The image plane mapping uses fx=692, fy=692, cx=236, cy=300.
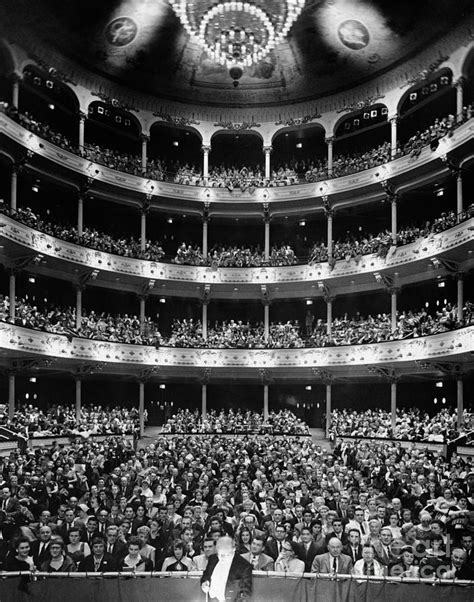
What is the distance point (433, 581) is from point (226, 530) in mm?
3880

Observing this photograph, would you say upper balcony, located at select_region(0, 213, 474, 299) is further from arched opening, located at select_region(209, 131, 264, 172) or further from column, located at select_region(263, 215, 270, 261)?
arched opening, located at select_region(209, 131, 264, 172)

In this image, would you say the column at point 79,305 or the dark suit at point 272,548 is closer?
the dark suit at point 272,548

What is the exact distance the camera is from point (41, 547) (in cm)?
1008

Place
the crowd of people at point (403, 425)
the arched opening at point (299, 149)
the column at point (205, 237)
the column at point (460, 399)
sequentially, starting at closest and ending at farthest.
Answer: the crowd of people at point (403, 425) < the column at point (460, 399) < the column at point (205, 237) < the arched opening at point (299, 149)

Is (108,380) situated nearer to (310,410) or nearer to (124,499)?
(310,410)

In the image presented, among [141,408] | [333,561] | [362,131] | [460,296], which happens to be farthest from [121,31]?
[333,561]

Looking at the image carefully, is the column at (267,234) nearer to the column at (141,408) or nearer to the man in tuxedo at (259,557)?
the column at (141,408)

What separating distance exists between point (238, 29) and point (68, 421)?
1648 centimetres

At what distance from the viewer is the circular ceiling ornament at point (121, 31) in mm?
28516

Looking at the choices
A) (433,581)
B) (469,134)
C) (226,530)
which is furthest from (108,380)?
(433,581)

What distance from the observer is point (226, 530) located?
10.6m

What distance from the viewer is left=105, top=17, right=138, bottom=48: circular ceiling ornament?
93.6 feet

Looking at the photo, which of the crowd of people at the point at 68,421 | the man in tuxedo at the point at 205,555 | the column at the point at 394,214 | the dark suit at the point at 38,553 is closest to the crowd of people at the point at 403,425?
the column at the point at 394,214

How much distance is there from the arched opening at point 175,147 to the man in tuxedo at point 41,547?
29.0 m
